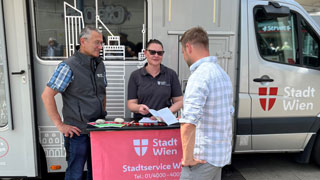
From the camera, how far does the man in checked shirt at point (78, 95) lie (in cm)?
193

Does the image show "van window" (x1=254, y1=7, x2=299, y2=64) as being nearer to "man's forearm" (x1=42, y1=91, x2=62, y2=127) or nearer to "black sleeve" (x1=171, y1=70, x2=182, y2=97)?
"black sleeve" (x1=171, y1=70, x2=182, y2=97)

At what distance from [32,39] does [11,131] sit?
0.95m

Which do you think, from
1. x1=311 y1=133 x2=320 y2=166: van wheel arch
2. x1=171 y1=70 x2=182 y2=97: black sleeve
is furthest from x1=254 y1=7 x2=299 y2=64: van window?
x1=171 y1=70 x2=182 y2=97: black sleeve

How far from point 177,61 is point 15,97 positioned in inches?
66.2

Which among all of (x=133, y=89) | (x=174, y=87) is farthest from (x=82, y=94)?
(x=174, y=87)

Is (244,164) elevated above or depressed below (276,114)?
below

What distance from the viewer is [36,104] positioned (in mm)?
2527

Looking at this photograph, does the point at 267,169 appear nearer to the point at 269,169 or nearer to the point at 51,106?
the point at 269,169

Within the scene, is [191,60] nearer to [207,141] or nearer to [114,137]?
[207,141]

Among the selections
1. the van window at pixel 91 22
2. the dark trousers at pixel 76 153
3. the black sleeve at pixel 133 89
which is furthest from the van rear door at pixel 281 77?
the dark trousers at pixel 76 153

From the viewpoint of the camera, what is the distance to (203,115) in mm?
1410

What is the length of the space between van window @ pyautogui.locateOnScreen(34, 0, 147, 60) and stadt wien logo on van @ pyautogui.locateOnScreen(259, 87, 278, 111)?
157 cm

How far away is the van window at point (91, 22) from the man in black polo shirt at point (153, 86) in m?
0.38

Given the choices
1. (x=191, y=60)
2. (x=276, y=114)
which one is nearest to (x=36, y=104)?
(x=191, y=60)
